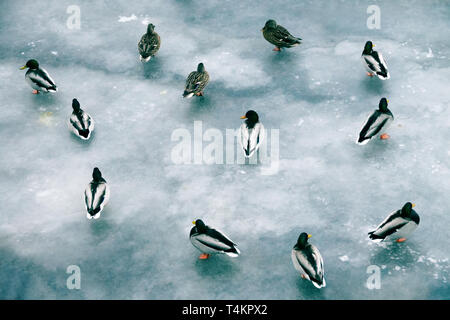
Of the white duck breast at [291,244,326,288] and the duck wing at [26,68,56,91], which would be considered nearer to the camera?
the white duck breast at [291,244,326,288]

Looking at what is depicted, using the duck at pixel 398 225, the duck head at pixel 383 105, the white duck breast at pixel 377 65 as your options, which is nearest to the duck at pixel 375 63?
the white duck breast at pixel 377 65

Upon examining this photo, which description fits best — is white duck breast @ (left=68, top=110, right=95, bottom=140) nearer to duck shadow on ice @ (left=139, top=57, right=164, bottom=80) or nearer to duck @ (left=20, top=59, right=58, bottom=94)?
duck @ (left=20, top=59, right=58, bottom=94)

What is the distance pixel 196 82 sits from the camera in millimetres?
9312

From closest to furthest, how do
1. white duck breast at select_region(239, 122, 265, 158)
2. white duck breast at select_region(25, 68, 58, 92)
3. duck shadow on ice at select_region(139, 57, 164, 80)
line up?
white duck breast at select_region(239, 122, 265, 158), white duck breast at select_region(25, 68, 58, 92), duck shadow on ice at select_region(139, 57, 164, 80)

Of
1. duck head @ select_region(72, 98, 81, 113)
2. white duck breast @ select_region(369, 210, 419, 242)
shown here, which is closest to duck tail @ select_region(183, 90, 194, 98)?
duck head @ select_region(72, 98, 81, 113)

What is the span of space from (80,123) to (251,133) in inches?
104

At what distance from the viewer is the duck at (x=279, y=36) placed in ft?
33.4

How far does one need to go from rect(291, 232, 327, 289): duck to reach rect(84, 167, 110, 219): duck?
2613mm

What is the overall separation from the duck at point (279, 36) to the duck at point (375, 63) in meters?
1.33

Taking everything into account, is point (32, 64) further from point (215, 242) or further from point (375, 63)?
point (375, 63)

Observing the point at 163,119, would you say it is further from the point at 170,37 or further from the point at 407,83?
the point at 407,83

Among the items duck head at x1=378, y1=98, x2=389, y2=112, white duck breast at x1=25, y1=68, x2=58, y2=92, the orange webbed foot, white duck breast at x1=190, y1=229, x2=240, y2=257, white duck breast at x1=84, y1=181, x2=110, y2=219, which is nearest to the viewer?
white duck breast at x1=190, y1=229, x2=240, y2=257

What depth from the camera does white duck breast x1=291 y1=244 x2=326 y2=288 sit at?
6.40 metres

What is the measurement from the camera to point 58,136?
8.92 metres
